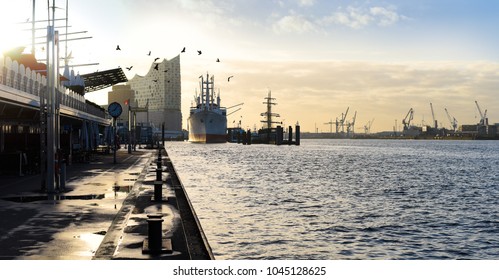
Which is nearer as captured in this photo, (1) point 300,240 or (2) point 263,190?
(1) point 300,240

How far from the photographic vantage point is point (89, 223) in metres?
15.4

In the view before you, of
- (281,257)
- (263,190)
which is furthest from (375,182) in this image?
(281,257)

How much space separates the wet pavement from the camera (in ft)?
38.4

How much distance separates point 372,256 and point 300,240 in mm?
3117

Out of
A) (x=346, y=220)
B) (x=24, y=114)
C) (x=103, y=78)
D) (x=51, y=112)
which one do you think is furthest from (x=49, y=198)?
(x=103, y=78)

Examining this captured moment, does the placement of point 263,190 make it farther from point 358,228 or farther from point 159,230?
point 159,230

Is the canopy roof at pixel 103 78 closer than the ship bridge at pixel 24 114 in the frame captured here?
No

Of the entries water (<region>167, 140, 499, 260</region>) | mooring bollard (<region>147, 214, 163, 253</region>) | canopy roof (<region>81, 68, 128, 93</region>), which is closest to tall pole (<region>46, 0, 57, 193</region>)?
water (<region>167, 140, 499, 260</region>)

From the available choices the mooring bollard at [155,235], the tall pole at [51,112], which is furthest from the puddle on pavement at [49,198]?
the mooring bollard at [155,235]

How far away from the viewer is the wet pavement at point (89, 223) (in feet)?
38.4

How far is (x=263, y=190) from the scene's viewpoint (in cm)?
3950

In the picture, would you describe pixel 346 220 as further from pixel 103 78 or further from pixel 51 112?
pixel 103 78

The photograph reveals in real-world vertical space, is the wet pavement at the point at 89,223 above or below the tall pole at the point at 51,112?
below

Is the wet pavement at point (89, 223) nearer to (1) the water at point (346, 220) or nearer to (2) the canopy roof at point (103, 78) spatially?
(1) the water at point (346, 220)
